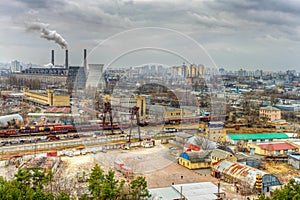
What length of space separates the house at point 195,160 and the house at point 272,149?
1.21 meters

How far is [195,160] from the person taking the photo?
4.09m

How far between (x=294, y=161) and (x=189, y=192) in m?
2.11

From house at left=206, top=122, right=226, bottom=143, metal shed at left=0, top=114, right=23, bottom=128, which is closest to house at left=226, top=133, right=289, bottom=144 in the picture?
house at left=206, top=122, right=226, bottom=143

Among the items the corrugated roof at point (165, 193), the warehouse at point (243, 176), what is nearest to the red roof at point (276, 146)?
the warehouse at point (243, 176)

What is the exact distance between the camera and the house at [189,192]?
9.61 ft

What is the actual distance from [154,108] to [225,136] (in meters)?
2.14

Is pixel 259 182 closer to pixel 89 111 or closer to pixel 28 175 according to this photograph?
pixel 28 175

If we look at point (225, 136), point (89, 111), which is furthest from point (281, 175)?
point (89, 111)

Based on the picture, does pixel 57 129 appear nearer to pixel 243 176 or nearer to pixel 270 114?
pixel 243 176

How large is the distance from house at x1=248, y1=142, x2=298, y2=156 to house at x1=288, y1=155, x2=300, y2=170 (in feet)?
1.43

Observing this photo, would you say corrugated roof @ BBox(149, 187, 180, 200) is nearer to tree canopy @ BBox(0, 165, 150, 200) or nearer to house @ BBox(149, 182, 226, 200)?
house @ BBox(149, 182, 226, 200)

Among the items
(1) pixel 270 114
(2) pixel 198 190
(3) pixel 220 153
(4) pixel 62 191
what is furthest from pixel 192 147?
(1) pixel 270 114

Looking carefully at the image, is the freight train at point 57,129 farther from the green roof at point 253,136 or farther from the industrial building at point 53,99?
the industrial building at point 53,99

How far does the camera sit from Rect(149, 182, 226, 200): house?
2930mm
